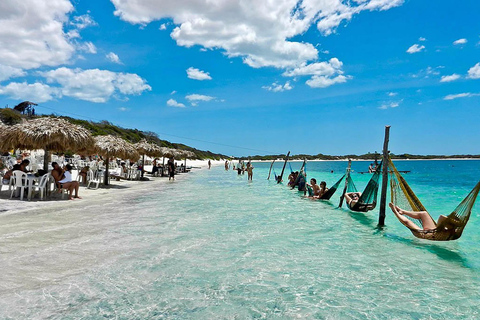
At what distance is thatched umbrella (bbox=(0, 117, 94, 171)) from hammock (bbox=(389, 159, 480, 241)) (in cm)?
843

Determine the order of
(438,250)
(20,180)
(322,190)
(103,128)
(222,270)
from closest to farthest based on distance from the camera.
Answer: (222,270)
(438,250)
(20,180)
(322,190)
(103,128)

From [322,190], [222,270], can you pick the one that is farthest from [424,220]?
[322,190]

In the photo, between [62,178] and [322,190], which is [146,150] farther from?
[322,190]

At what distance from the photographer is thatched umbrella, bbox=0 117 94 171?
8750mm

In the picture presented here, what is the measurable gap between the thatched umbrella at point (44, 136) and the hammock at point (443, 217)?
843 centimetres

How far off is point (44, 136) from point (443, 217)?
943 centimetres

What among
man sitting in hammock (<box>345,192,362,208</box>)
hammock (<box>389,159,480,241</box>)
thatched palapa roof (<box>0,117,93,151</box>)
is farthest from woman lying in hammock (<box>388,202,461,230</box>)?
thatched palapa roof (<box>0,117,93,151</box>)

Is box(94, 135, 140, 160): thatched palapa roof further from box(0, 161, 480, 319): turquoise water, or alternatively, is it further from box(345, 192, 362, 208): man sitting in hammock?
box(345, 192, 362, 208): man sitting in hammock

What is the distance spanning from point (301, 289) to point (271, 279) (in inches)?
16.6

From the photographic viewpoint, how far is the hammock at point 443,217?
496 cm

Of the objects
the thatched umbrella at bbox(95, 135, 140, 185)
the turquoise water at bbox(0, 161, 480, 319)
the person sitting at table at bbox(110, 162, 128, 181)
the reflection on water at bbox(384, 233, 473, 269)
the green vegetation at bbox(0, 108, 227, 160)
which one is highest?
the green vegetation at bbox(0, 108, 227, 160)

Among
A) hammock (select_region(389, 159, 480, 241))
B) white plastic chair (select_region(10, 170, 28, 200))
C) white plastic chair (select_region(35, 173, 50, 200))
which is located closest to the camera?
Result: hammock (select_region(389, 159, 480, 241))

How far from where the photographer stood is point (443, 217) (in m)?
5.34

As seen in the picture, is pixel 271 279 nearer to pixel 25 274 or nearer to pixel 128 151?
pixel 25 274
